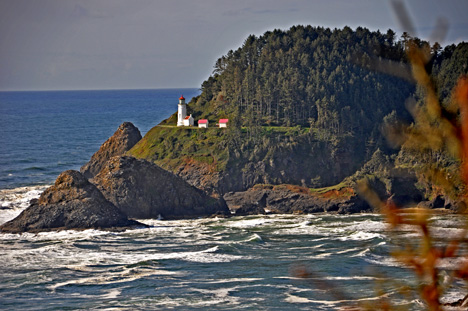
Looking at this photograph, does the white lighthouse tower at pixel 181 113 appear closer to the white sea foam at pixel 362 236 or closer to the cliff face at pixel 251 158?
the cliff face at pixel 251 158

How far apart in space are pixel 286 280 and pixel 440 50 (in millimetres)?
87147

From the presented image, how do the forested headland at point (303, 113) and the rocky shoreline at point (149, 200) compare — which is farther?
the forested headland at point (303, 113)

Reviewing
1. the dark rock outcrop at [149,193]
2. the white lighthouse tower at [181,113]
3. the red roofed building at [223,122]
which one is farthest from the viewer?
the white lighthouse tower at [181,113]

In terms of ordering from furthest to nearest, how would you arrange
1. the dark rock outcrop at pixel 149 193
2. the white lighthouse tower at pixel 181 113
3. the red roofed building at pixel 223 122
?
the white lighthouse tower at pixel 181 113 < the red roofed building at pixel 223 122 < the dark rock outcrop at pixel 149 193

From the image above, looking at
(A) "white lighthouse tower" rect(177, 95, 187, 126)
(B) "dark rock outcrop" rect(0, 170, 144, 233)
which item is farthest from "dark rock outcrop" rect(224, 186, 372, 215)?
(A) "white lighthouse tower" rect(177, 95, 187, 126)

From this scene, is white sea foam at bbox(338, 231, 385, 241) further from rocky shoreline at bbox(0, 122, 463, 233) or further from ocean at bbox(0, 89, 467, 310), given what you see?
rocky shoreline at bbox(0, 122, 463, 233)

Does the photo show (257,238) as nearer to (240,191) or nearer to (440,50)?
(240,191)

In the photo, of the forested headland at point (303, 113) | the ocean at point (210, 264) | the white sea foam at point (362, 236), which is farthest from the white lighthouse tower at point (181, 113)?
the white sea foam at point (362, 236)

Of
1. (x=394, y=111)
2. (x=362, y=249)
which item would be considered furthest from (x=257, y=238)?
(x=394, y=111)

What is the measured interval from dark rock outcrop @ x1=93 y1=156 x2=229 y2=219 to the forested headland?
7.01 meters

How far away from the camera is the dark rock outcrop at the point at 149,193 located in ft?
224

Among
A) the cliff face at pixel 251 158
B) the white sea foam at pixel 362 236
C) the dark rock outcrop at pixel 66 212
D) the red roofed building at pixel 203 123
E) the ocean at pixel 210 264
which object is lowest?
the ocean at pixel 210 264

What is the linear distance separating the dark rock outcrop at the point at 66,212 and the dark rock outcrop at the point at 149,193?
507 centimetres

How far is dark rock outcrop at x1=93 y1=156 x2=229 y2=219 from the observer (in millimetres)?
68375
